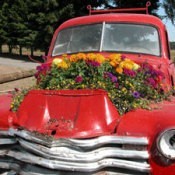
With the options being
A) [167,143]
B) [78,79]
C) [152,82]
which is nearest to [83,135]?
[167,143]

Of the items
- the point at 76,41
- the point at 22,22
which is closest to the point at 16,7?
the point at 22,22

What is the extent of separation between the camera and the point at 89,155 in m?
3.46

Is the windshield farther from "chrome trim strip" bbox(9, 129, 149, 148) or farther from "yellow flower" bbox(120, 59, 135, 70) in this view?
"chrome trim strip" bbox(9, 129, 149, 148)

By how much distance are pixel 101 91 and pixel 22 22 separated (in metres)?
29.8

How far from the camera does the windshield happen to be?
225 inches

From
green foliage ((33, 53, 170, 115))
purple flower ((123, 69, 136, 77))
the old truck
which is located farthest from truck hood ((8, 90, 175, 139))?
purple flower ((123, 69, 136, 77))

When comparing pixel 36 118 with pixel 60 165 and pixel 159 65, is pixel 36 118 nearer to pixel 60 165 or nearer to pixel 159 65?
pixel 60 165

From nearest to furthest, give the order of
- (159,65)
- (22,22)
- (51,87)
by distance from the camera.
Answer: (51,87) < (159,65) < (22,22)

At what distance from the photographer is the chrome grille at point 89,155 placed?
3455 millimetres

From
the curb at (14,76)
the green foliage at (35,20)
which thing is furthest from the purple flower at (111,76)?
the green foliage at (35,20)

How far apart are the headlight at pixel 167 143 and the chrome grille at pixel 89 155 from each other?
112 millimetres

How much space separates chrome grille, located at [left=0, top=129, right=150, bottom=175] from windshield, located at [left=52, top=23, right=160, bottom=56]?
2305 mm

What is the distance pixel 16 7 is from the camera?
3366 cm

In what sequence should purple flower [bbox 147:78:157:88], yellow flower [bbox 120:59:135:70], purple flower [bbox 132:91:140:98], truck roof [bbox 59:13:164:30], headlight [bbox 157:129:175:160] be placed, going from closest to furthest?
1. headlight [bbox 157:129:175:160]
2. purple flower [bbox 132:91:140:98]
3. yellow flower [bbox 120:59:135:70]
4. purple flower [bbox 147:78:157:88]
5. truck roof [bbox 59:13:164:30]
